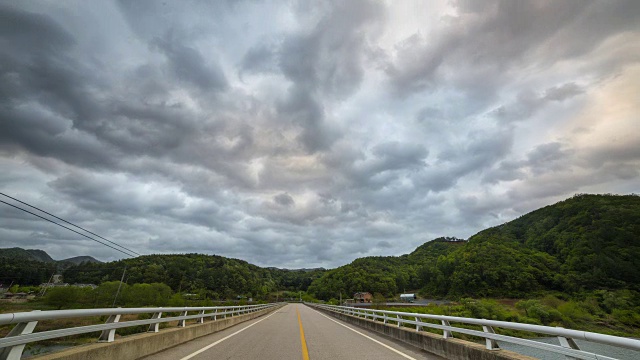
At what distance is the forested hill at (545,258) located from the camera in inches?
3703

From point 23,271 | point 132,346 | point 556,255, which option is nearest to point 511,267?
point 556,255

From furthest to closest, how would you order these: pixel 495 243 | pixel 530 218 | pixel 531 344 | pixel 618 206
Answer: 1. pixel 530 218
2. pixel 495 243
3. pixel 618 206
4. pixel 531 344

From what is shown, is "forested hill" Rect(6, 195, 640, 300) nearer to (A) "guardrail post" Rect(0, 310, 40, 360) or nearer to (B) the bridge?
(B) the bridge

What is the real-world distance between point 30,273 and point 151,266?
38.9m

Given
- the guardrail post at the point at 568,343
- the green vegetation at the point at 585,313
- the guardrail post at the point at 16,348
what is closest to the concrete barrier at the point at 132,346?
the guardrail post at the point at 16,348

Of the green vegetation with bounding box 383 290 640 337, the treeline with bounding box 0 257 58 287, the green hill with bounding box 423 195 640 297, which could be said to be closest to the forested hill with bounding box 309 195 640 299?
the green hill with bounding box 423 195 640 297

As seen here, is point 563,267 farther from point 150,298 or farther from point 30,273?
point 30,273

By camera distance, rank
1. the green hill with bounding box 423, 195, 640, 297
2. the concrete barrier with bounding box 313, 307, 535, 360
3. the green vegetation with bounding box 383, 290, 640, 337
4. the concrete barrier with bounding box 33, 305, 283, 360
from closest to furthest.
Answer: the concrete barrier with bounding box 33, 305, 283, 360 < the concrete barrier with bounding box 313, 307, 535, 360 < the green vegetation with bounding box 383, 290, 640, 337 < the green hill with bounding box 423, 195, 640, 297

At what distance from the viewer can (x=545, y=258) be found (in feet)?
367

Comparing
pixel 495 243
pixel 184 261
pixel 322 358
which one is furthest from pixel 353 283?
pixel 322 358

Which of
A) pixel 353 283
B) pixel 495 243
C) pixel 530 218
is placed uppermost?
pixel 530 218

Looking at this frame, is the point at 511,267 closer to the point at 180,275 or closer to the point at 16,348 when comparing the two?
the point at 180,275

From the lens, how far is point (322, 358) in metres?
8.41

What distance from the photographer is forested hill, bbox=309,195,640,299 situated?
94.1 meters
